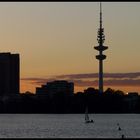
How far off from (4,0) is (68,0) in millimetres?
1341

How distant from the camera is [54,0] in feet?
→ 44.6

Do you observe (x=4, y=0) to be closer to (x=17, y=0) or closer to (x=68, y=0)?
(x=17, y=0)

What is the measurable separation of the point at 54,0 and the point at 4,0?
104 cm

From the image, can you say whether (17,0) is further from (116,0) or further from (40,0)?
(116,0)

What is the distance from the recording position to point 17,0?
44.5ft

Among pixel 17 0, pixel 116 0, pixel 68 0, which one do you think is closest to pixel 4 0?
pixel 17 0

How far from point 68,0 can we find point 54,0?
0.30m

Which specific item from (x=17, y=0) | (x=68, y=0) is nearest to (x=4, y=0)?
(x=17, y=0)

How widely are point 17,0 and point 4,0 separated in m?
0.27

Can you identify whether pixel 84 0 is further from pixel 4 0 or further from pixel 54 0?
pixel 4 0

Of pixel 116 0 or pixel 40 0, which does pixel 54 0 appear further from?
pixel 116 0

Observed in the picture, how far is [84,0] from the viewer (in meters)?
13.5

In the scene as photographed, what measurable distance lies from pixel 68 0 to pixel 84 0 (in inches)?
15.1

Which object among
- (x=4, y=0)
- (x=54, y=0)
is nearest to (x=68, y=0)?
(x=54, y=0)
